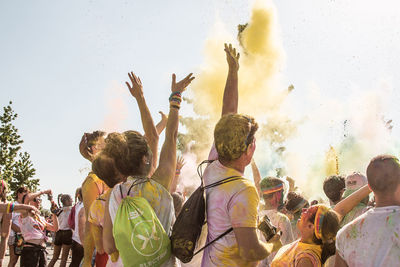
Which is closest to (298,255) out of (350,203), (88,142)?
(350,203)

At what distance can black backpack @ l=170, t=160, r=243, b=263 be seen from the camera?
2.73 m

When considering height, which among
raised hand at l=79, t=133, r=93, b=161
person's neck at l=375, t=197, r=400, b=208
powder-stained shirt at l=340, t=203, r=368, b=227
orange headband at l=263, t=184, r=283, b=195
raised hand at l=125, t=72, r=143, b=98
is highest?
raised hand at l=125, t=72, r=143, b=98

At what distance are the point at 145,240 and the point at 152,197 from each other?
0.41m

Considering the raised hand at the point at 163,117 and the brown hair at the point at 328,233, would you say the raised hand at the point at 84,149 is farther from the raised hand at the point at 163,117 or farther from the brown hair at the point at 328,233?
the brown hair at the point at 328,233

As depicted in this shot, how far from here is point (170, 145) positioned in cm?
334

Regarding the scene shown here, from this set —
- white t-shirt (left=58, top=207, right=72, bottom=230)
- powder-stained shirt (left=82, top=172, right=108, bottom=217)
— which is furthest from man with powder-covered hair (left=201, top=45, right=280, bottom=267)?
white t-shirt (left=58, top=207, right=72, bottom=230)

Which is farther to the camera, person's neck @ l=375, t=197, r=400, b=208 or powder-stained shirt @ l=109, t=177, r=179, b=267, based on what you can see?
powder-stained shirt @ l=109, t=177, r=179, b=267

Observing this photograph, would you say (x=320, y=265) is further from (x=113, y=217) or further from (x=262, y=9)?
(x=262, y=9)

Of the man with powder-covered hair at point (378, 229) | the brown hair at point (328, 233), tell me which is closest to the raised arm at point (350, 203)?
the brown hair at point (328, 233)

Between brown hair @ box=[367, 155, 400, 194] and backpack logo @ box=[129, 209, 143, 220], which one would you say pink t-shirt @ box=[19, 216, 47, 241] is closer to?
backpack logo @ box=[129, 209, 143, 220]

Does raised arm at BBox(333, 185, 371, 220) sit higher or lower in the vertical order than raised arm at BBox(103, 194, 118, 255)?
lower

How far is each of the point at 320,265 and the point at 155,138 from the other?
1.77 meters

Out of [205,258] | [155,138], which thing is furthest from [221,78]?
[205,258]

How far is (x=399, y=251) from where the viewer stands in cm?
275
